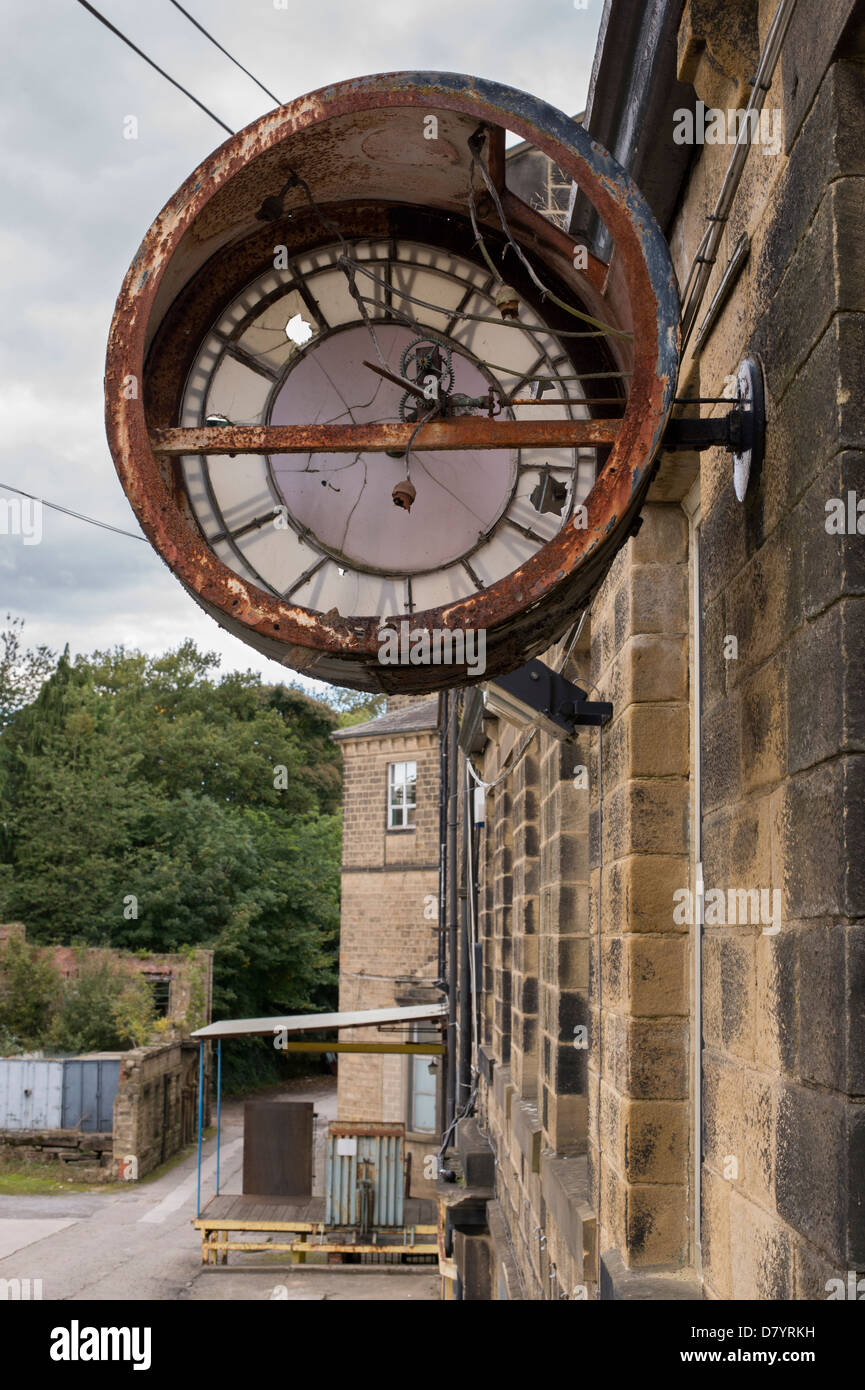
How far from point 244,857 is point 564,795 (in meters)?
27.9

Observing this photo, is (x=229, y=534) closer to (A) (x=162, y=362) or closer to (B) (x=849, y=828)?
(A) (x=162, y=362)

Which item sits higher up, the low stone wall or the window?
the window

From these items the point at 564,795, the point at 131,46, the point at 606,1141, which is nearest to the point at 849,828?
the point at 606,1141

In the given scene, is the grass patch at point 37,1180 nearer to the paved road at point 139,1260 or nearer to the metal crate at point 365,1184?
the paved road at point 139,1260

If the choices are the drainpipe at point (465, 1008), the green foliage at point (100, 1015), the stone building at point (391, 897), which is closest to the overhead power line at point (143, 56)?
the drainpipe at point (465, 1008)

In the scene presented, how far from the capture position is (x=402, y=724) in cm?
2400

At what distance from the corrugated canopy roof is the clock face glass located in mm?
11738

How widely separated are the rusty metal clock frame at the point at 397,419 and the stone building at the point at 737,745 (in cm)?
30

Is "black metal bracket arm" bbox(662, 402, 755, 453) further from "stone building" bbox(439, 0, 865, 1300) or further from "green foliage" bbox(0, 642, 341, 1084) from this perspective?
"green foliage" bbox(0, 642, 341, 1084)

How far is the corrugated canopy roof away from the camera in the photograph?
14.4 meters

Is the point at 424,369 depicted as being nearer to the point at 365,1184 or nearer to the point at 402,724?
the point at 365,1184

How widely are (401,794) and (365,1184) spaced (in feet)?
31.0

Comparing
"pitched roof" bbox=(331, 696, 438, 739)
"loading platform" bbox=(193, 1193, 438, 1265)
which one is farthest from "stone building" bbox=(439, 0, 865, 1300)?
"pitched roof" bbox=(331, 696, 438, 739)

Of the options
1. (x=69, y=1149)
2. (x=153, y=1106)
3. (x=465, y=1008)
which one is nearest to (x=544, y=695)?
(x=465, y=1008)
